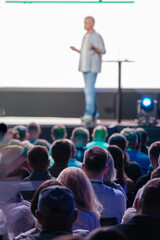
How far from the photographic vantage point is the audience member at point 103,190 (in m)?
2.62

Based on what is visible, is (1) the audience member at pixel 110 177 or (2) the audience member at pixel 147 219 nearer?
(2) the audience member at pixel 147 219

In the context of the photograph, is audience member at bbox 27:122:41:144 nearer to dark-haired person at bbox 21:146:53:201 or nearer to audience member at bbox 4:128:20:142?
audience member at bbox 4:128:20:142

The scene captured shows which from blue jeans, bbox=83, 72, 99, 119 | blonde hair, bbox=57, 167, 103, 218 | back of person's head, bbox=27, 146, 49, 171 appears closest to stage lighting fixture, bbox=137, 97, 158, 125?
blue jeans, bbox=83, 72, 99, 119

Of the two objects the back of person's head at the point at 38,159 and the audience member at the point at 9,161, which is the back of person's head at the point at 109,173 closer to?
the back of person's head at the point at 38,159

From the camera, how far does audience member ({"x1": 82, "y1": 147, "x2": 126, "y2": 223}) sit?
8.59ft

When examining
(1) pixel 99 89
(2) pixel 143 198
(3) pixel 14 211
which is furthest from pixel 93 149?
(1) pixel 99 89

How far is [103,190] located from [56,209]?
1.17 m

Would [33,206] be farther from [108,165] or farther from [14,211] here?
[108,165]

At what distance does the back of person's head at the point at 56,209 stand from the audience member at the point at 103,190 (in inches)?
43.9

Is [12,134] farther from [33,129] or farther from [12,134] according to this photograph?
[33,129]
